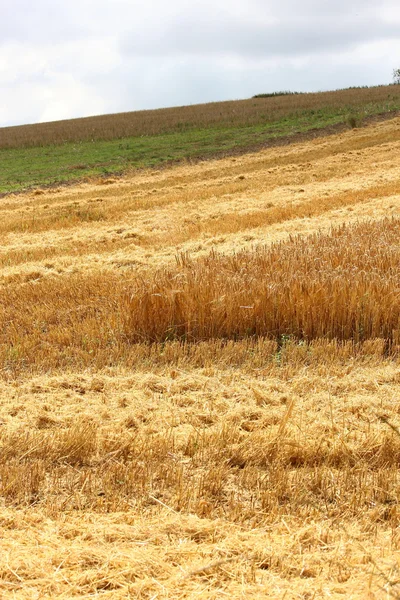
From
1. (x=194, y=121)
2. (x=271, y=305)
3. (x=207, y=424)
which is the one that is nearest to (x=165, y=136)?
(x=194, y=121)

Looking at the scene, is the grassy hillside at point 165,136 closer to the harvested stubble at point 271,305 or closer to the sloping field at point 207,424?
the sloping field at point 207,424

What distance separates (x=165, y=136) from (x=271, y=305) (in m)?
33.5

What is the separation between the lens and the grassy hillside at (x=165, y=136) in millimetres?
28859

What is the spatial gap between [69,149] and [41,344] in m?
32.4

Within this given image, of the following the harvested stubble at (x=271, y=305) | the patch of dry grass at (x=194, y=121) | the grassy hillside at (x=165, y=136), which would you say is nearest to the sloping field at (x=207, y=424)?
the harvested stubble at (x=271, y=305)

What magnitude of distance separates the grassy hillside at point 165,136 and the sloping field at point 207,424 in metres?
18.9

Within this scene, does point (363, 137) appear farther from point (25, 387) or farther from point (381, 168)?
point (25, 387)

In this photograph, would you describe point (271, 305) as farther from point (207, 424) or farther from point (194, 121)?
point (194, 121)

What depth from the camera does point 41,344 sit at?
656 centimetres

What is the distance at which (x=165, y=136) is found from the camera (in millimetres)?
38156

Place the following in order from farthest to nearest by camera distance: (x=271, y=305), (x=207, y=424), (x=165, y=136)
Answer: (x=165, y=136) → (x=271, y=305) → (x=207, y=424)

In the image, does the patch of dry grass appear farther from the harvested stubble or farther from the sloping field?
the harvested stubble

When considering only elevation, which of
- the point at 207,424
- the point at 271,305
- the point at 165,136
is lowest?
the point at 207,424

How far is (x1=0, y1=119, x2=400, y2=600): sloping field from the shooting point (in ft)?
9.65
